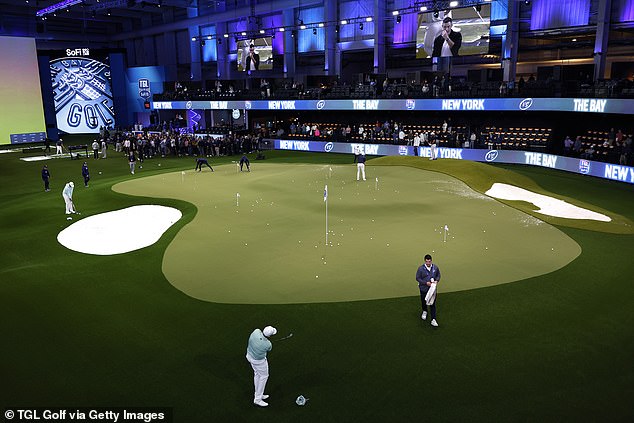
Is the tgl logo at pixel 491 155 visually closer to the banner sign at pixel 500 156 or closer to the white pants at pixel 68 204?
the banner sign at pixel 500 156

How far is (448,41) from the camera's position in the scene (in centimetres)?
4275

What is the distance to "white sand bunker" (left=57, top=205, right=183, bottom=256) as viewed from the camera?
18109 millimetres

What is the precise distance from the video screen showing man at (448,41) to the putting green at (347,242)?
18959 mm

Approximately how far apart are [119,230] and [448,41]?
33796mm

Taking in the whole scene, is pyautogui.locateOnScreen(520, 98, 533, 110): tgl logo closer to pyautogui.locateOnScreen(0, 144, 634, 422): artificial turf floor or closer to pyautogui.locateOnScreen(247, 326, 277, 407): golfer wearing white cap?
pyautogui.locateOnScreen(0, 144, 634, 422): artificial turf floor

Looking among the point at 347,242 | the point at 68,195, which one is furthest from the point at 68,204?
the point at 347,242

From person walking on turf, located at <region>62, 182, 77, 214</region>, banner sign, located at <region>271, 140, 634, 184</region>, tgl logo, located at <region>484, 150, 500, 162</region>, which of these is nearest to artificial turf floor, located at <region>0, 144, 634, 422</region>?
person walking on turf, located at <region>62, 182, 77, 214</region>

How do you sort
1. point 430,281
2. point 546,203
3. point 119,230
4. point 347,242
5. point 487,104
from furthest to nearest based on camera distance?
1. point 487,104
2. point 546,203
3. point 119,230
4. point 347,242
5. point 430,281

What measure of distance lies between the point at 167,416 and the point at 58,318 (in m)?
5.58

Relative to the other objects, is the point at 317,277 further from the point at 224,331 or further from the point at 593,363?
the point at 593,363

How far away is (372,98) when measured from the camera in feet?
144

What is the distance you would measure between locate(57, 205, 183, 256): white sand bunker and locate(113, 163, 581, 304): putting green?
1.34m

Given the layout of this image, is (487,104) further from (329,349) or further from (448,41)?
(329,349)

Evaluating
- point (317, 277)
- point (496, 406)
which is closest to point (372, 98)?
point (317, 277)
